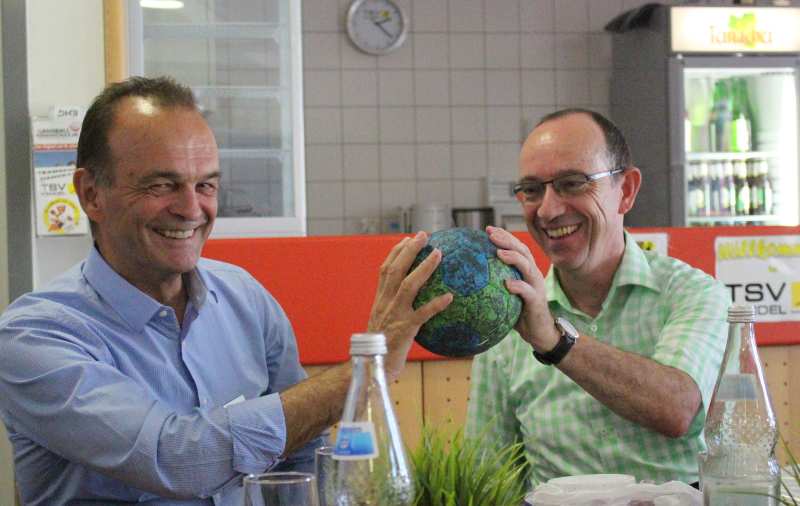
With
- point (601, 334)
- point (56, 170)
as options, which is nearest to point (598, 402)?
point (601, 334)

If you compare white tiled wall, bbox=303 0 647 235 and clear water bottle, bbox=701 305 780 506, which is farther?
white tiled wall, bbox=303 0 647 235

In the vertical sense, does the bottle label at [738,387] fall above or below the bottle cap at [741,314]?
below

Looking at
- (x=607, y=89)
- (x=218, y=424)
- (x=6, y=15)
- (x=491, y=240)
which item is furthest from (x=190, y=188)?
(x=607, y=89)

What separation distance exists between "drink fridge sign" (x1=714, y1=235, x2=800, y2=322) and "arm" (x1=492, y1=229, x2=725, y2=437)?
103cm

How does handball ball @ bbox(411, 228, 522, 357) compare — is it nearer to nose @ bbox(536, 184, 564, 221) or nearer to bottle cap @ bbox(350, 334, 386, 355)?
bottle cap @ bbox(350, 334, 386, 355)

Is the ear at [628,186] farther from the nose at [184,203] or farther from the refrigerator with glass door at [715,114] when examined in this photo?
the refrigerator with glass door at [715,114]

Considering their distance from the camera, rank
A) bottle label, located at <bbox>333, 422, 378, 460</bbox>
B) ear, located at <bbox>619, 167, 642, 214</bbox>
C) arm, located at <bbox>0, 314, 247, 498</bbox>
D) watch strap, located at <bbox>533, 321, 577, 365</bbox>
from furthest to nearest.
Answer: ear, located at <bbox>619, 167, 642, 214</bbox>
watch strap, located at <bbox>533, 321, 577, 365</bbox>
arm, located at <bbox>0, 314, 247, 498</bbox>
bottle label, located at <bbox>333, 422, 378, 460</bbox>

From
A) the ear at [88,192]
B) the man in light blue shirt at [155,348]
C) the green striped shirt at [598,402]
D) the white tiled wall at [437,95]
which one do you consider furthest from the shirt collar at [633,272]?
the white tiled wall at [437,95]

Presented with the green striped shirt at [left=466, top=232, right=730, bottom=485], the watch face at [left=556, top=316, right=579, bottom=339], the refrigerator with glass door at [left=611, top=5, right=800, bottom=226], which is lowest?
the green striped shirt at [left=466, top=232, right=730, bottom=485]

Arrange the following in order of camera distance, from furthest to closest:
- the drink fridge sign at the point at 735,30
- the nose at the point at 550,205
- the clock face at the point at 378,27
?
the clock face at the point at 378,27
the drink fridge sign at the point at 735,30
the nose at the point at 550,205

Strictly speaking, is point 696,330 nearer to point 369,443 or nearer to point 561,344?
point 561,344

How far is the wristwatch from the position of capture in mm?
1475

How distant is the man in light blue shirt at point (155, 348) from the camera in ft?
4.32

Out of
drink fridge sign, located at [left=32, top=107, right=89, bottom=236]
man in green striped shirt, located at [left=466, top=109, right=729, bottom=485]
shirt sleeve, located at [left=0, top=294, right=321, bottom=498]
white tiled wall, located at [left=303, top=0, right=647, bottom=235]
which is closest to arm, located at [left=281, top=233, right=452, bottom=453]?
shirt sleeve, located at [left=0, top=294, right=321, bottom=498]
